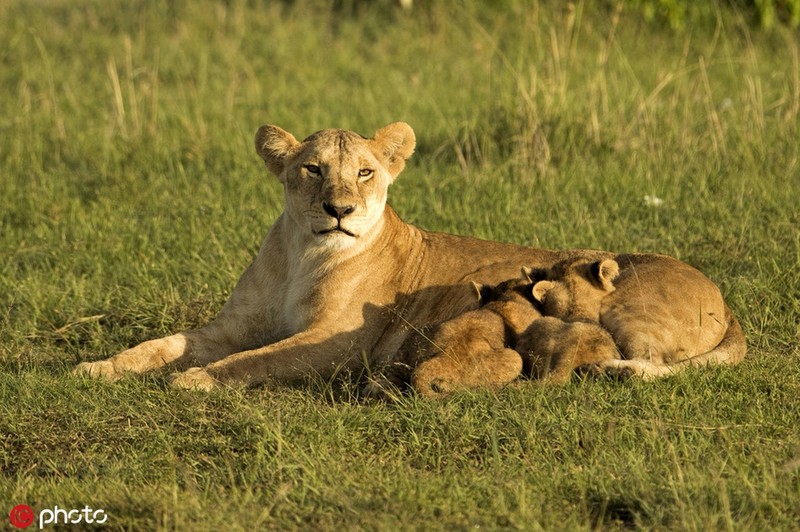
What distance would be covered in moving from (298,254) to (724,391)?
204cm

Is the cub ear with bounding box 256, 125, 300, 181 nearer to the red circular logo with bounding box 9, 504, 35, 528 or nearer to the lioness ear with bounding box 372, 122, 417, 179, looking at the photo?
the lioness ear with bounding box 372, 122, 417, 179

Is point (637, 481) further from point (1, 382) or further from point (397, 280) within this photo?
point (1, 382)

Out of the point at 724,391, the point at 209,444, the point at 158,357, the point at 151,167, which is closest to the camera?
the point at 209,444

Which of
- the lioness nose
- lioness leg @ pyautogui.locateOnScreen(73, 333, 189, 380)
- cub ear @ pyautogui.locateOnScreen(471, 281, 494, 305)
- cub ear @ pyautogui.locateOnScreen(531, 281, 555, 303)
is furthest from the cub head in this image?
lioness leg @ pyautogui.locateOnScreen(73, 333, 189, 380)

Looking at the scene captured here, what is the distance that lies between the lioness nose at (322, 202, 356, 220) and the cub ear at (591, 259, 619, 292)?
109 centimetres

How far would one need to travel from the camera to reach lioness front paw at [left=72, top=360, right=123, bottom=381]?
5457 mm

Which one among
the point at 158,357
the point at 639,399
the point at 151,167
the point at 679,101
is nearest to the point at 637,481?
the point at 639,399

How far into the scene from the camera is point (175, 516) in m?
3.77

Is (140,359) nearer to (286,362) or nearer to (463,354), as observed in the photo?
(286,362)

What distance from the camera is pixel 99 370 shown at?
5.50 meters
